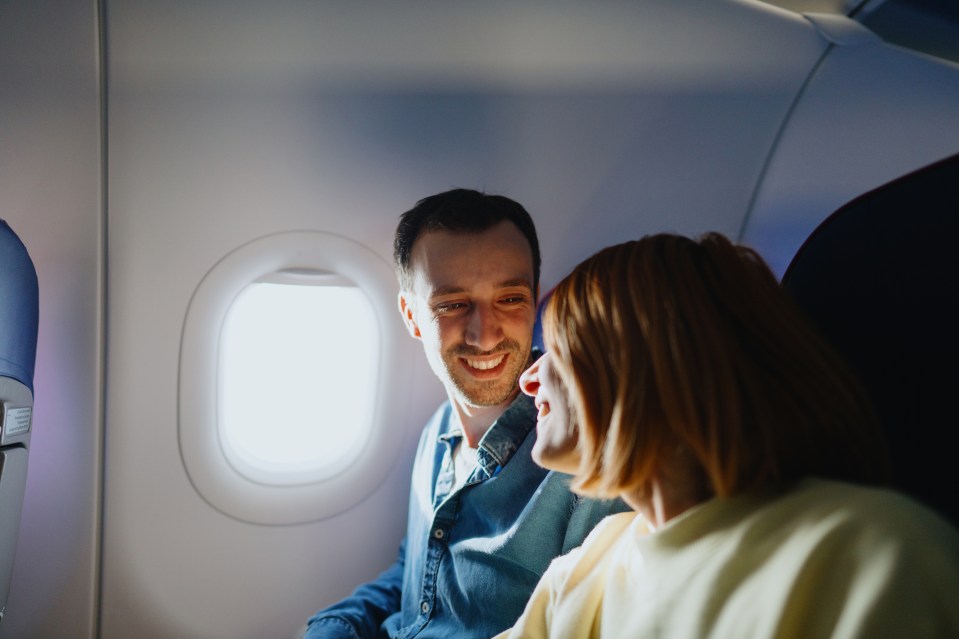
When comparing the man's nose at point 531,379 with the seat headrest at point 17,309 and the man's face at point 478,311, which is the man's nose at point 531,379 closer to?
the man's face at point 478,311

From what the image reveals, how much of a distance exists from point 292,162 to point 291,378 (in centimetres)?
70

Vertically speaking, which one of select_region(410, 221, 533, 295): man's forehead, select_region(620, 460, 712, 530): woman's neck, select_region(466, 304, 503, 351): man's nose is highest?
select_region(410, 221, 533, 295): man's forehead

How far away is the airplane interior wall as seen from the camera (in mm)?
1741

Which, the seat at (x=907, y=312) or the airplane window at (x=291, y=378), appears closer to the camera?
the seat at (x=907, y=312)

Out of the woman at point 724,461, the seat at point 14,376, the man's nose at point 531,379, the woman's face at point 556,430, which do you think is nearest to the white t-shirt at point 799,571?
the woman at point 724,461

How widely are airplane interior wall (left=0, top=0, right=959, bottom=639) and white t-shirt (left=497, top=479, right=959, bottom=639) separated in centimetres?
132

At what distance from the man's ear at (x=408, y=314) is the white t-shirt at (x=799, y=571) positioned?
1.04 meters

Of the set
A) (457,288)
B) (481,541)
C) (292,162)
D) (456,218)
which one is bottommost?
(481,541)

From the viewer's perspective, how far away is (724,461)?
0.81 meters

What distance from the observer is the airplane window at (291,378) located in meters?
1.93

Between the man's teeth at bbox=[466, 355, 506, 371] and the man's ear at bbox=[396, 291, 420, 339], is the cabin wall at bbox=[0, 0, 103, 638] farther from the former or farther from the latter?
the man's teeth at bbox=[466, 355, 506, 371]

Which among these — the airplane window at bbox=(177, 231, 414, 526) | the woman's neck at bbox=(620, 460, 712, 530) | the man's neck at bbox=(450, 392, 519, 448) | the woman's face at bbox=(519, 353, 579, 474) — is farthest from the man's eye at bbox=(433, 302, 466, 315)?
the woman's neck at bbox=(620, 460, 712, 530)

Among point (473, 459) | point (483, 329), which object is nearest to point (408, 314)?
point (483, 329)

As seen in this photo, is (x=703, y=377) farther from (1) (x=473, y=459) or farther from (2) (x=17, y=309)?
(2) (x=17, y=309)
